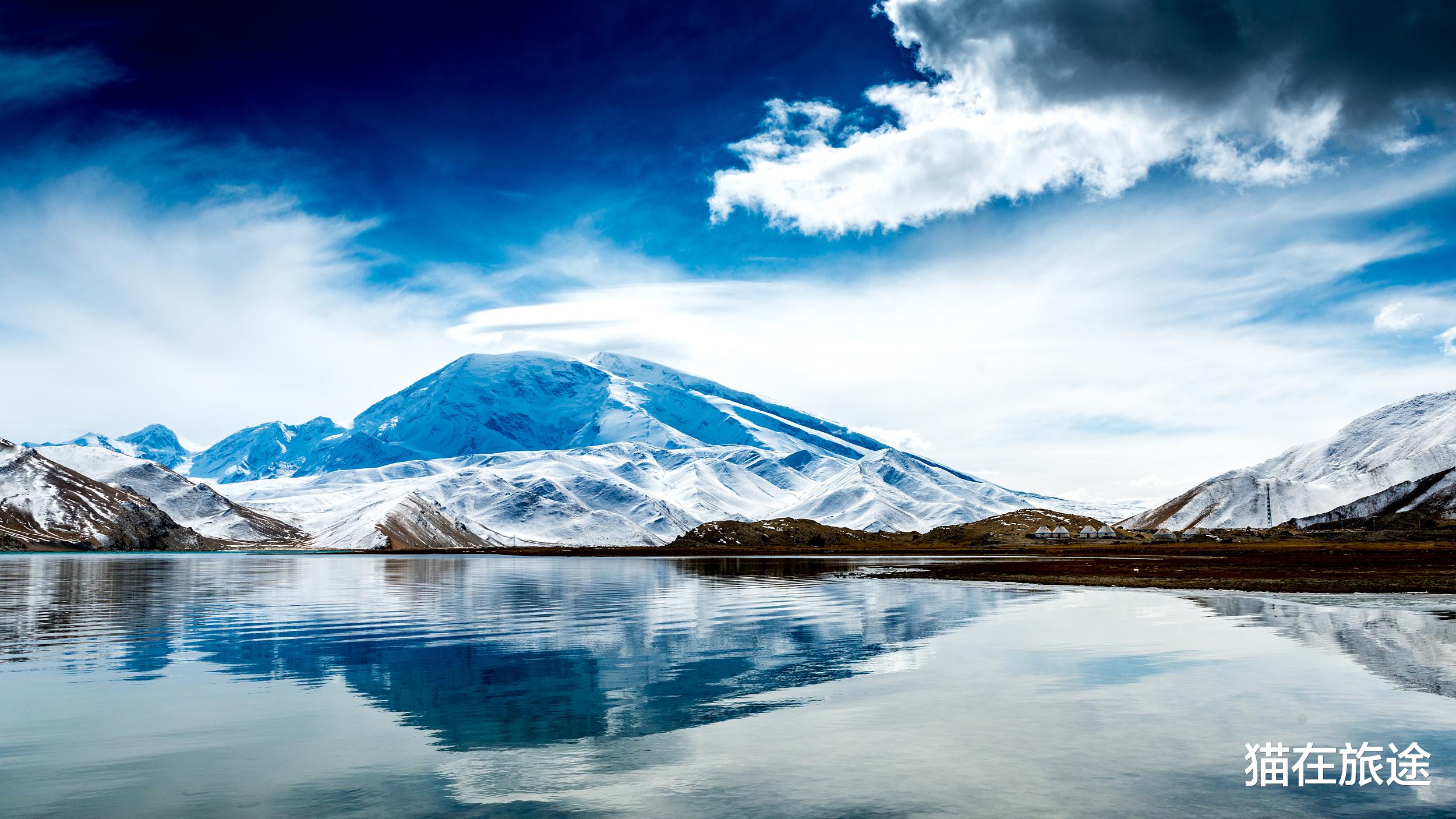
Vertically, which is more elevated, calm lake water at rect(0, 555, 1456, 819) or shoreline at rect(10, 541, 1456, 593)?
calm lake water at rect(0, 555, 1456, 819)

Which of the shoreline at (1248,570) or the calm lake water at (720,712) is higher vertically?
the calm lake water at (720,712)

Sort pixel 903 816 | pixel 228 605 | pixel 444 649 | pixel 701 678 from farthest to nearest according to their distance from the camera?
pixel 228 605 < pixel 444 649 < pixel 701 678 < pixel 903 816

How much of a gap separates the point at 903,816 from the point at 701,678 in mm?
16133

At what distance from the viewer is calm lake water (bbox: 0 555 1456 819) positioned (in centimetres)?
1705

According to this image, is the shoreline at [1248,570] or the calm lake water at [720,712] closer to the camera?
the calm lake water at [720,712]

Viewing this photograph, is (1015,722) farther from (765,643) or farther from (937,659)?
(765,643)

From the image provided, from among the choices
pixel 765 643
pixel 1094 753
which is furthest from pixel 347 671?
pixel 1094 753

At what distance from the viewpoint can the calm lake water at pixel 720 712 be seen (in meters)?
17.0

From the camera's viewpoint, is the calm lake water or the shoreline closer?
the calm lake water

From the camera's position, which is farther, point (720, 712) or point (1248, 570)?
point (1248, 570)

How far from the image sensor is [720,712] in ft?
82.5

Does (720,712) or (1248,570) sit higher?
(720,712)

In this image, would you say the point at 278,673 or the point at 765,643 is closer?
the point at 278,673

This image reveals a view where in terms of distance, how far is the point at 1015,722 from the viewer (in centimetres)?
2345
